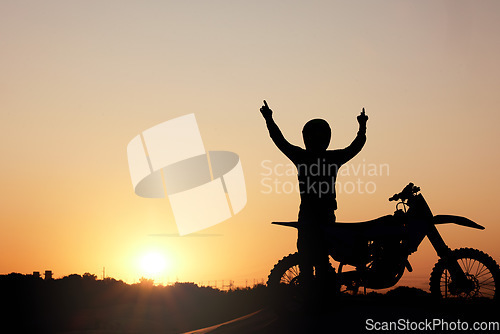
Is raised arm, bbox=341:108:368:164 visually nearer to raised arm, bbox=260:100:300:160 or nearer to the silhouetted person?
the silhouetted person

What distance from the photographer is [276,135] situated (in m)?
9.48

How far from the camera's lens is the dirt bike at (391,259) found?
10086 mm

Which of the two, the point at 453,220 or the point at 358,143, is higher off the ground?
the point at 358,143

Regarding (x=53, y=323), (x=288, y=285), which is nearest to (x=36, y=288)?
(x=53, y=323)

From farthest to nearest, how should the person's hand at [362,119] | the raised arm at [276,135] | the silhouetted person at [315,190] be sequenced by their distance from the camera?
the person's hand at [362,119], the raised arm at [276,135], the silhouetted person at [315,190]

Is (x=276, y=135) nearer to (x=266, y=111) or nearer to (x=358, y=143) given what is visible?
(x=266, y=111)

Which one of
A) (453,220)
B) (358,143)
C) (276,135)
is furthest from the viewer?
(453,220)

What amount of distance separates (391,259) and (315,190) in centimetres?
205

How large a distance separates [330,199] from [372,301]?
1.97 m

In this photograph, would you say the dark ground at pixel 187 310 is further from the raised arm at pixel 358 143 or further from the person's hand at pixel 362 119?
the person's hand at pixel 362 119

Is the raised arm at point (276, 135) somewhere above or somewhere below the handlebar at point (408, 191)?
above

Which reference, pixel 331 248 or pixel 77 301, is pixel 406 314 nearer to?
pixel 331 248

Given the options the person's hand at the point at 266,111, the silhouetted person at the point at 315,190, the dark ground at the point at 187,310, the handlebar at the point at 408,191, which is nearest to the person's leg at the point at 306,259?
the silhouetted person at the point at 315,190

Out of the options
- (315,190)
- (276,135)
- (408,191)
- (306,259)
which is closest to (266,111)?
(276,135)
